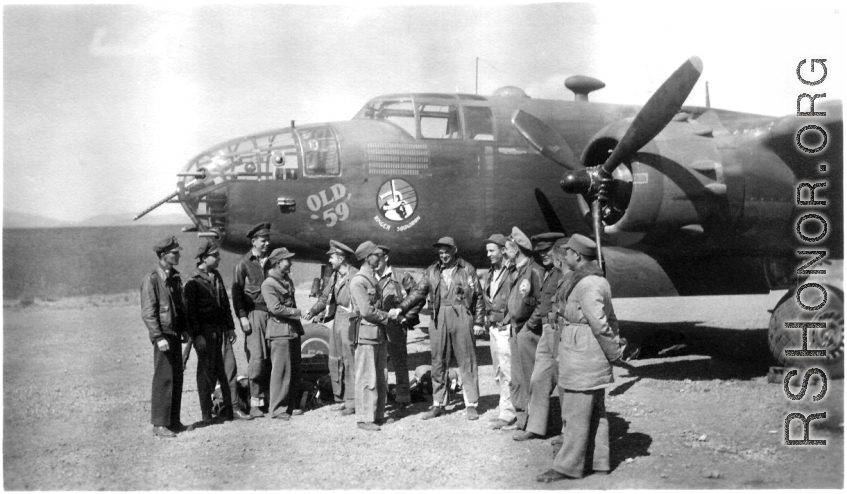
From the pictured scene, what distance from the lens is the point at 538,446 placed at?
6.77 meters

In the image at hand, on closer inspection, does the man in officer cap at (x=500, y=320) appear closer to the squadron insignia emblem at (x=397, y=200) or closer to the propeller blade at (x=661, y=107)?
the squadron insignia emblem at (x=397, y=200)

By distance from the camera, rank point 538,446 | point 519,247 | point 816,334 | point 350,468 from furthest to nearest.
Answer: point 816,334, point 519,247, point 538,446, point 350,468

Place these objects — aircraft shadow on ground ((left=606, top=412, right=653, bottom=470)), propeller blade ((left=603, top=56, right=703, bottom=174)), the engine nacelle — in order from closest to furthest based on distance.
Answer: aircraft shadow on ground ((left=606, top=412, right=653, bottom=470))
propeller blade ((left=603, top=56, right=703, bottom=174))
the engine nacelle

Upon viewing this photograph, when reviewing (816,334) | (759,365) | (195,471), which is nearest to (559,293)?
(195,471)

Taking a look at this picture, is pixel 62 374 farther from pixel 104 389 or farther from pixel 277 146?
pixel 277 146

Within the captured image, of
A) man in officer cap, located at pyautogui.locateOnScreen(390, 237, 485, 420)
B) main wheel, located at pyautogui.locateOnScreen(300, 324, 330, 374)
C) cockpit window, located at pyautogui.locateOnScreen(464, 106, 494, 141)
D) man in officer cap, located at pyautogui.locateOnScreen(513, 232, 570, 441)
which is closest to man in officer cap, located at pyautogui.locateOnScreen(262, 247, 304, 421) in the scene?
man in officer cap, located at pyautogui.locateOnScreen(390, 237, 485, 420)

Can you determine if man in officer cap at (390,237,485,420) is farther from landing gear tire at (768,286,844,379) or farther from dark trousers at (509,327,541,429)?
landing gear tire at (768,286,844,379)

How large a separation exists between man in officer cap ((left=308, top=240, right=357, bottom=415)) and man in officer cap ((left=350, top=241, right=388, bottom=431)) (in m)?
0.59

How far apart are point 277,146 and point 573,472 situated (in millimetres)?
6033

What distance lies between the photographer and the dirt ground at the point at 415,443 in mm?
6004

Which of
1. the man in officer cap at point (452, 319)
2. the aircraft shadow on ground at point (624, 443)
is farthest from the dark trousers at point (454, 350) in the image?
the aircraft shadow on ground at point (624, 443)

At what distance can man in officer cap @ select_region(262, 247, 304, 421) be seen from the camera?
26.2 feet

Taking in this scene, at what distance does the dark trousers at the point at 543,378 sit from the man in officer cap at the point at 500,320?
0.59 m

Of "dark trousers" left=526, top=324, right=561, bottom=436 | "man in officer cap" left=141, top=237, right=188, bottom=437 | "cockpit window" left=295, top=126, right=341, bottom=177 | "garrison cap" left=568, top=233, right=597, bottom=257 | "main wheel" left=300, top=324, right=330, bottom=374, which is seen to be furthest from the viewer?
"main wheel" left=300, top=324, right=330, bottom=374
